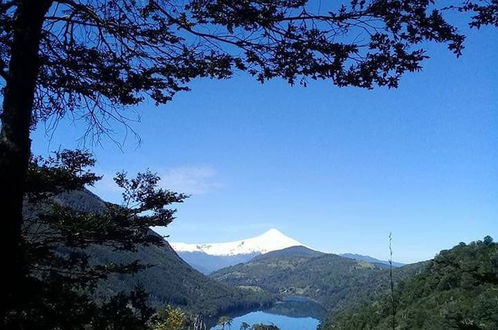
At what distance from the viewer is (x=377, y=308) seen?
99.9m

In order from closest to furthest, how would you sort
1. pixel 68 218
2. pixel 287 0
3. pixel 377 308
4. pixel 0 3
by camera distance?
pixel 287 0
pixel 0 3
pixel 68 218
pixel 377 308

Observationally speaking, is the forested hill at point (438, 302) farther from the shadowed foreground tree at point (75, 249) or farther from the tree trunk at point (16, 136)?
the tree trunk at point (16, 136)

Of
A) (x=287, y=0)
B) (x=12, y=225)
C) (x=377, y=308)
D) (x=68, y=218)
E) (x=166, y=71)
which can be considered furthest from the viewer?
(x=377, y=308)

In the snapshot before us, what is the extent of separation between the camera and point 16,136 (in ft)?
13.1

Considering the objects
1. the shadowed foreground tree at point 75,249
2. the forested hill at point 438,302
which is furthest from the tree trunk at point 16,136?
the forested hill at point 438,302

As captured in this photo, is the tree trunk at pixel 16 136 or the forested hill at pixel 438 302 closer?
the tree trunk at pixel 16 136

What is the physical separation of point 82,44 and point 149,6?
0.94m

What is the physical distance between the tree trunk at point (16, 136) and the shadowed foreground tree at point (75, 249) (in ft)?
1.20

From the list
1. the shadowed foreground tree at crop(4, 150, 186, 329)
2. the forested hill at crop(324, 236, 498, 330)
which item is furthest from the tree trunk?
the forested hill at crop(324, 236, 498, 330)

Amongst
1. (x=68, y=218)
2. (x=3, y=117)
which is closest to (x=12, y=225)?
(x=3, y=117)

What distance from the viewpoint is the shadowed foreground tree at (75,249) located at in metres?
4.75

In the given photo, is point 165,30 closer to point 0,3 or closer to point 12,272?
point 0,3

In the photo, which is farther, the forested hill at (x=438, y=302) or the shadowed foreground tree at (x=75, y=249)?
the forested hill at (x=438, y=302)

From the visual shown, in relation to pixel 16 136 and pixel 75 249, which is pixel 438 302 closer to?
pixel 75 249
